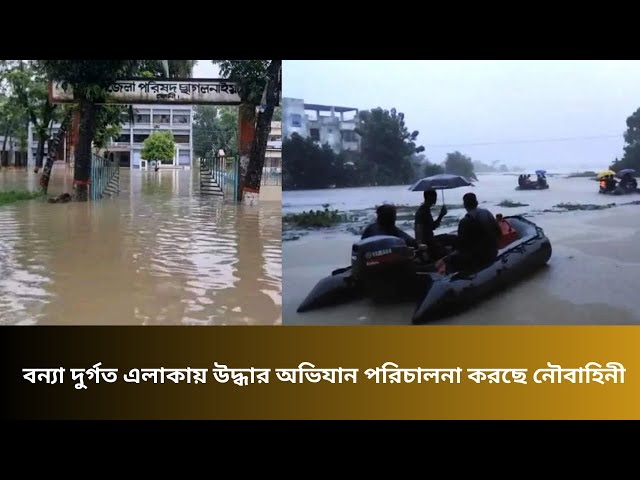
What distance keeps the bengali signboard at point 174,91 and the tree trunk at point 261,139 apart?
0.53m

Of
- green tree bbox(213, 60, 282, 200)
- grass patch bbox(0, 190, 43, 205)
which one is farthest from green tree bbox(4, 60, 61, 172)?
green tree bbox(213, 60, 282, 200)

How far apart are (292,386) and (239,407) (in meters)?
0.43

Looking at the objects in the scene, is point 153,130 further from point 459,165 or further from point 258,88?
point 459,165

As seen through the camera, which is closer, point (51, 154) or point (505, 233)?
point (505, 233)

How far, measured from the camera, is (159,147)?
14.2m

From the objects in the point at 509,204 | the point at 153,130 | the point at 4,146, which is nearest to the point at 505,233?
the point at 509,204

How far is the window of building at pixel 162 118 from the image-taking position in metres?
11.6

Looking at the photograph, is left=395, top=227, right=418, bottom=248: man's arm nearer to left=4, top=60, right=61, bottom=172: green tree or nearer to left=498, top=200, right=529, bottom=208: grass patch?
left=498, top=200, right=529, bottom=208: grass patch

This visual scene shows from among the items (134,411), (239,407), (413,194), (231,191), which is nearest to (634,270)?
(413,194)

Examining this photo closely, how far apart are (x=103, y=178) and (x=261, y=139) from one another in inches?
164

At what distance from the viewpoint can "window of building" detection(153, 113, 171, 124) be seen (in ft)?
37.9

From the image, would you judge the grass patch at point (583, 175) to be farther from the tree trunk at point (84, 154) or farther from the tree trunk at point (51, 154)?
the tree trunk at point (51, 154)

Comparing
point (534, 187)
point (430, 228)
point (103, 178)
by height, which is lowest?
point (430, 228)

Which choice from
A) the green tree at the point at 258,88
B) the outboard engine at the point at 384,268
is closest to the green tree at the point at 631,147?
the outboard engine at the point at 384,268
